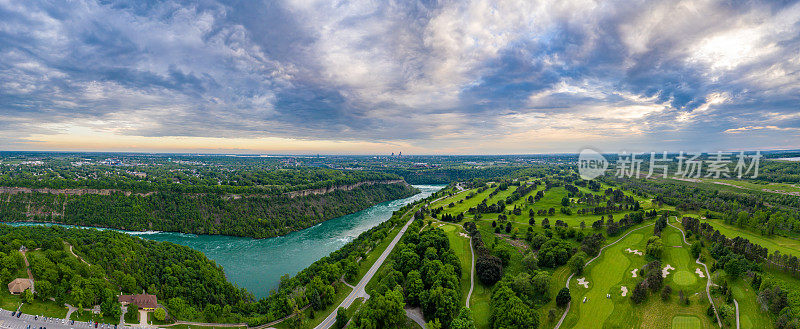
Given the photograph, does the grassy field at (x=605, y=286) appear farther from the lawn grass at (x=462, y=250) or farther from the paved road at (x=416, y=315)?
the paved road at (x=416, y=315)

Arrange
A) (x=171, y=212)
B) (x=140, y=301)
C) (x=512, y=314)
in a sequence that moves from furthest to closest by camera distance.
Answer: (x=171, y=212)
(x=140, y=301)
(x=512, y=314)

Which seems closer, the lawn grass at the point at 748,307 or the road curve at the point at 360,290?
the lawn grass at the point at 748,307

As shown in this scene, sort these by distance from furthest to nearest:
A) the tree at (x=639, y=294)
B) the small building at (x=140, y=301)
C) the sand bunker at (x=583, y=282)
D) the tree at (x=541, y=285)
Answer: the sand bunker at (x=583, y=282) → the tree at (x=541, y=285) → the tree at (x=639, y=294) → the small building at (x=140, y=301)

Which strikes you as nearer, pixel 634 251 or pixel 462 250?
pixel 634 251

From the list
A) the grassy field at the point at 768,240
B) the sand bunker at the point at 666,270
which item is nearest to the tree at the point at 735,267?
the sand bunker at the point at 666,270

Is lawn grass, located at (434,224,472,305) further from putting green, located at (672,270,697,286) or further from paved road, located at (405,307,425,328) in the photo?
putting green, located at (672,270,697,286)

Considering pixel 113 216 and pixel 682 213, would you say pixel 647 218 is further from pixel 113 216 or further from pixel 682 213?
pixel 113 216

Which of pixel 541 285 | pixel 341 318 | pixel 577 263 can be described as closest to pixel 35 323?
pixel 341 318

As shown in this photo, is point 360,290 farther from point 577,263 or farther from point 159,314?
point 577,263
